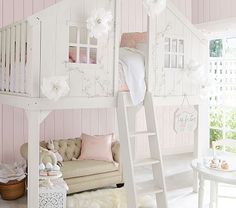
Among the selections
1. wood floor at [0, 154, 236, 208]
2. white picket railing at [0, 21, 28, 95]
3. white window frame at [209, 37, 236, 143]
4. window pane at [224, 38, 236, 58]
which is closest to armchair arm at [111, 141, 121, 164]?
wood floor at [0, 154, 236, 208]

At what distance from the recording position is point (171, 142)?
6.60m

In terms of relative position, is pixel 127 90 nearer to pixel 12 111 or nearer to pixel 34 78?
pixel 34 78

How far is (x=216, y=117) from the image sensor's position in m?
6.42

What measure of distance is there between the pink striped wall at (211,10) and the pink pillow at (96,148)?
252 cm

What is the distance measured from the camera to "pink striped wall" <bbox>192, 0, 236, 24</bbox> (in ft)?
17.7

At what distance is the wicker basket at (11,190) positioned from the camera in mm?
4082

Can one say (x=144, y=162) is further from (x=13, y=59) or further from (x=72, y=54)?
(x=13, y=59)

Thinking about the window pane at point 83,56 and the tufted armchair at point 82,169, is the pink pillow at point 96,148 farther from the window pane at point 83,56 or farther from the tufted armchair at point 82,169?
the window pane at point 83,56

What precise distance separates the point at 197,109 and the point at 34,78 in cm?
225

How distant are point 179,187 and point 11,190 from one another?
1.99 metres

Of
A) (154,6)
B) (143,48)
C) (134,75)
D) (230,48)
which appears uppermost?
(154,6)

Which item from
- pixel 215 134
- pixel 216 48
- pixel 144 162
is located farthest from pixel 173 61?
pixel 215 134

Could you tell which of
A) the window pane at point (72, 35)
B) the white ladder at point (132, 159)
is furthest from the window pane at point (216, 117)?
the window pane at point (72, 35)

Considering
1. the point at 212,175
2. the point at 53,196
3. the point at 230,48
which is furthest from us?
the point at 230,48
